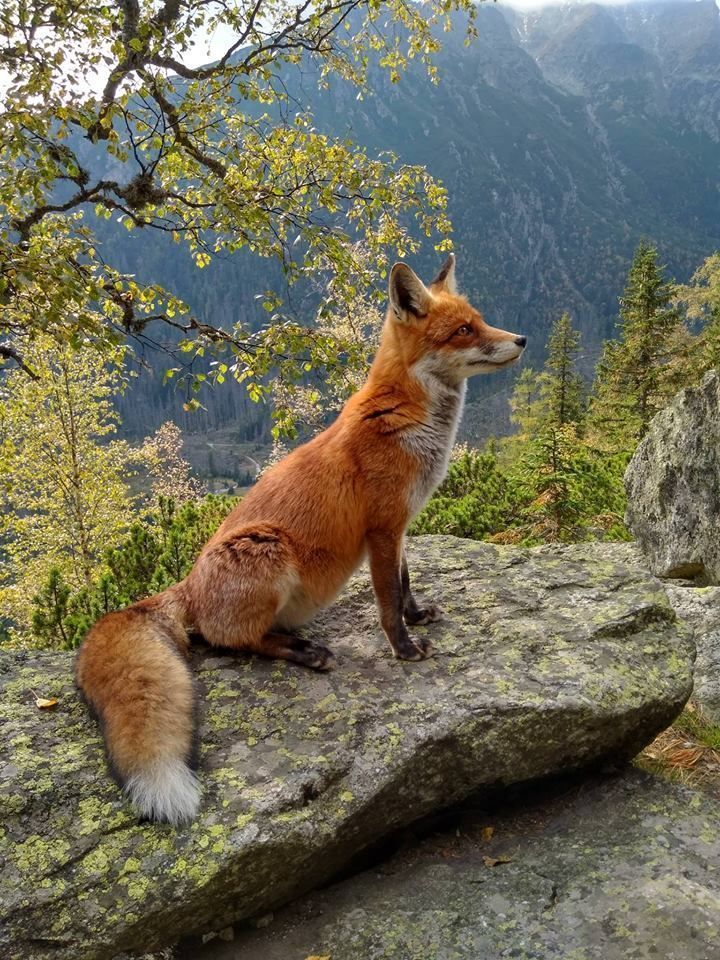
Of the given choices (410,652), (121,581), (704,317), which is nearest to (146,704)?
(410,652)

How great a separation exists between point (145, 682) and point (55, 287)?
4642 millimetres

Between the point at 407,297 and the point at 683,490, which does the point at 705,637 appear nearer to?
the point at 683,490

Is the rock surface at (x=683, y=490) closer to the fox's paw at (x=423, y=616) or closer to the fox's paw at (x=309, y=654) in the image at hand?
the fox's paw at (x=423, y=616)

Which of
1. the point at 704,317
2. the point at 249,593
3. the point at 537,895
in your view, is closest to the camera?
the point at 537,895

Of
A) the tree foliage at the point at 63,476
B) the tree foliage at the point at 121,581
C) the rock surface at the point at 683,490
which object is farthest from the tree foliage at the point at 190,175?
the tree foliage at the point at 63,476

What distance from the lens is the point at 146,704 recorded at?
357 cm

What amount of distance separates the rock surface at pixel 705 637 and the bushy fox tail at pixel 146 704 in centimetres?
496

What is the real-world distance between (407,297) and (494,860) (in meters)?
3.99

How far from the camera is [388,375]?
5.01 metres

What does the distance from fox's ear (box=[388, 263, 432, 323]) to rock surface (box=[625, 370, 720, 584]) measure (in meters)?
5.32

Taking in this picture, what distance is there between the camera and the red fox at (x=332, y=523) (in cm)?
431

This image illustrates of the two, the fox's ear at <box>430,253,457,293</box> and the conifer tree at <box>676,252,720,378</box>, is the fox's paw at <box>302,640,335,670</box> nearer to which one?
the fox's ear at <box>430,253,457,293</box>

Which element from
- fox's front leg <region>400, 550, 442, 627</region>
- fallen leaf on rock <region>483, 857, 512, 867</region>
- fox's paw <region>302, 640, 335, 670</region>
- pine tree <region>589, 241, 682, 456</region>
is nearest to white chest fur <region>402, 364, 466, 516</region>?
→ fox's front leg <region>400, 550, 442, 627</region>

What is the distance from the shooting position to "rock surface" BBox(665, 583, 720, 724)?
6148 millimetres
